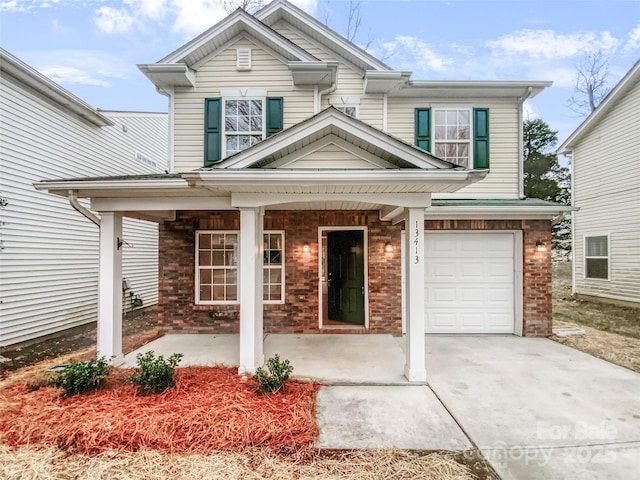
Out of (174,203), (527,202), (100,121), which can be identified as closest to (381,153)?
(174,203)

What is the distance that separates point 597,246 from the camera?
11.3 meters

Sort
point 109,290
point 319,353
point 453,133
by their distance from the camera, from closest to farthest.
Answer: point 109,290 → point 319,353 → point 453,133

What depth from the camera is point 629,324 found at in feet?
26.8

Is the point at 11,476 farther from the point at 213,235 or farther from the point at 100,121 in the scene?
the point at 100,121

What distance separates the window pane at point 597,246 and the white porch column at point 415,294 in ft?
34.2

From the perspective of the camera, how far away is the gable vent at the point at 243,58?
23.3 ft

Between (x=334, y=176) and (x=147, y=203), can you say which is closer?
(x=334, y=176)

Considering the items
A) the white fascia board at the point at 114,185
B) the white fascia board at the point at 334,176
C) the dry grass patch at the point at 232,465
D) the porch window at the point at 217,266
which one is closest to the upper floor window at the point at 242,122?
the porch window at the point at 217,266

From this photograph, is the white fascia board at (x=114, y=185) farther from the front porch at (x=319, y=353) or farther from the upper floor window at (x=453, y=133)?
the upper floor window at (x=453, y=133)

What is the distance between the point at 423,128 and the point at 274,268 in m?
4.63

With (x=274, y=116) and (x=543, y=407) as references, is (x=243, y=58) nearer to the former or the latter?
(x=274, y=116)

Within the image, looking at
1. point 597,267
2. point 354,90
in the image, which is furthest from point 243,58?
point 597,267

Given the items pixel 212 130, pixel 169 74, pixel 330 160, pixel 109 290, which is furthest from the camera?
pixel 212 130

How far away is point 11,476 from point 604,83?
2426 cm
